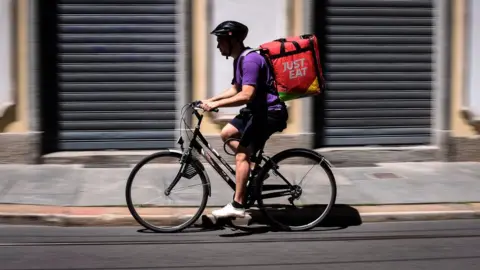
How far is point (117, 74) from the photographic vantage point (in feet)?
31.7

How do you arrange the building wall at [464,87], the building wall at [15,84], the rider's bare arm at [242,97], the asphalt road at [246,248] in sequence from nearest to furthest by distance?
the asphalt road at [246,248] → the rider's bare arm at [242,97] → the building wall at [15,84] → the building wall at [464,87]

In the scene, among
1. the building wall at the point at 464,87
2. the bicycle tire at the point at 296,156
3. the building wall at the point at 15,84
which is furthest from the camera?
the building wall at the point at 464,87

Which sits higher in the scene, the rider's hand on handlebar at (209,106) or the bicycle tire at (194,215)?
the rider's hand on handlebar at (209,106)

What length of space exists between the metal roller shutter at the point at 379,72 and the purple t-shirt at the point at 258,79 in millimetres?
3679

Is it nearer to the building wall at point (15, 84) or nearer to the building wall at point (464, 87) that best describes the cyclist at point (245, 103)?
the building wall at point (15, 84)

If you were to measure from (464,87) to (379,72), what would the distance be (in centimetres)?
121

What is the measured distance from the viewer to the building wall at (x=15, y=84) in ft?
30.3

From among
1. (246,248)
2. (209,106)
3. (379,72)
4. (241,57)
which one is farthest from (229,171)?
(379,72)

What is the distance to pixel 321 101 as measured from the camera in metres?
9.96

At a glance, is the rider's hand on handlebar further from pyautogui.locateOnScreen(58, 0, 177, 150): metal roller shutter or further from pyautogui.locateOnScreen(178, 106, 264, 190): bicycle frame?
pyautogui.locateOnScreen(58, 0, 177, 150): metal roller shutter

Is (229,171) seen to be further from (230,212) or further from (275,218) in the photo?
(275,218)

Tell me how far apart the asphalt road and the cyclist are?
20.8 inches

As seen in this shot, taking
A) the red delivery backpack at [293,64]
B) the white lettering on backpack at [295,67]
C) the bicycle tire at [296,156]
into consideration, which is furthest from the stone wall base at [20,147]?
the white lettering on backpack at [295,67]

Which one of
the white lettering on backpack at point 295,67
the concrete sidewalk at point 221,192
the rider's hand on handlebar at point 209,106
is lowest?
the concrete sidewalk at point 221,192
